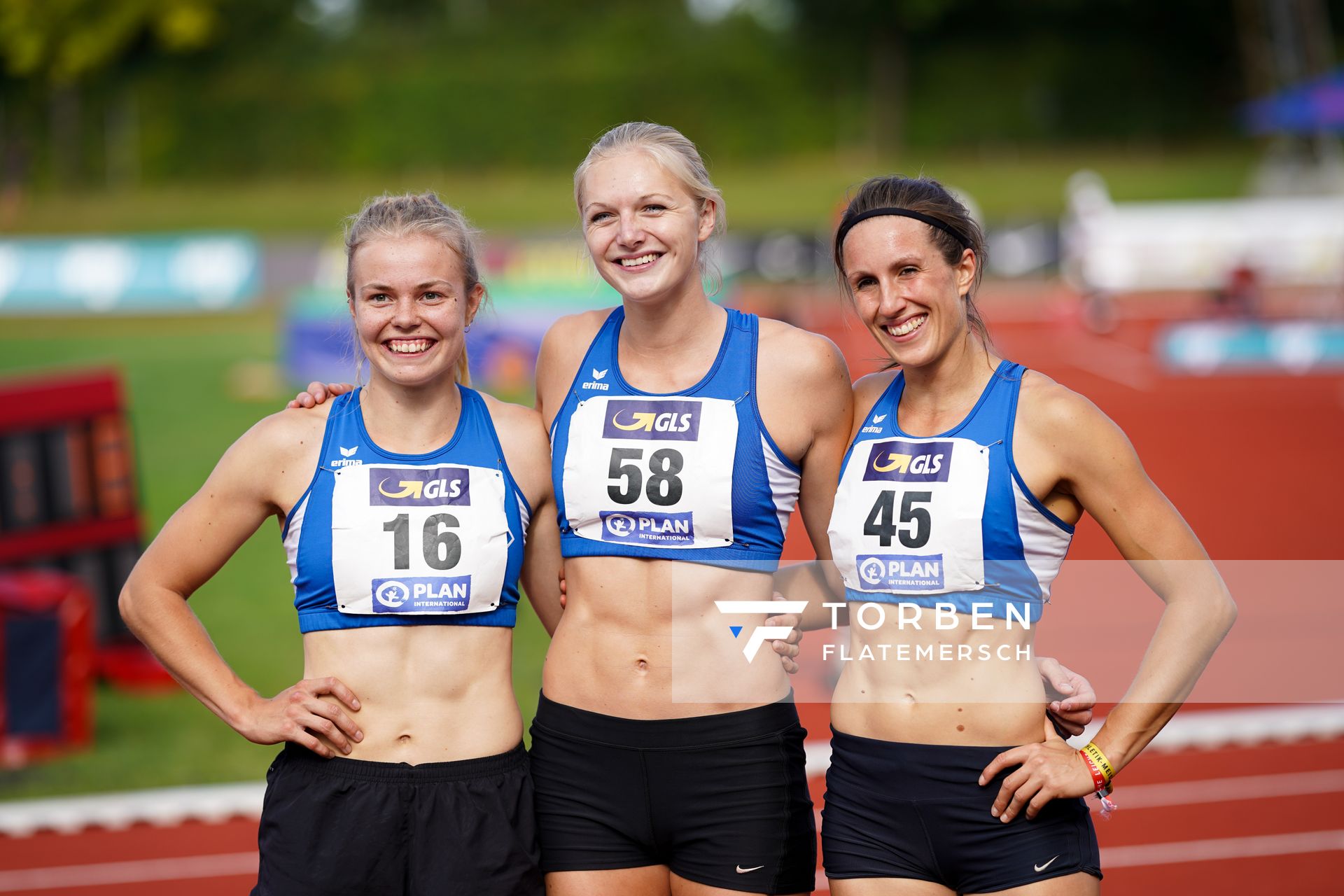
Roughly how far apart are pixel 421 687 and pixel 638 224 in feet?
3.39

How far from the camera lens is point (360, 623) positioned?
2.76 meters

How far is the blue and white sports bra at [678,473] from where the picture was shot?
2.84m

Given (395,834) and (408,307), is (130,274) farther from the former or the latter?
(395,834)

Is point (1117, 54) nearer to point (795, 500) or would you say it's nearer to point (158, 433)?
point (158, 433)

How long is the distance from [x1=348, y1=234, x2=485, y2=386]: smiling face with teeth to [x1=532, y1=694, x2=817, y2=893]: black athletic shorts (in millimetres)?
809

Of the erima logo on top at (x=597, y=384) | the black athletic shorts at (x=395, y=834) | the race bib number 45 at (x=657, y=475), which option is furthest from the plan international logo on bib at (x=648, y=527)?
the black athletic shorts at (x=395, y=834)

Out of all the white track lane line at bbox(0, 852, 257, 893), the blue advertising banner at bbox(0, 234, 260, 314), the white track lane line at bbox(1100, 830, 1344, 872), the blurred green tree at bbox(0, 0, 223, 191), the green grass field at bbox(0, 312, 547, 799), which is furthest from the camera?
the blurred green tree at bbox(0, 0, 223, 191)

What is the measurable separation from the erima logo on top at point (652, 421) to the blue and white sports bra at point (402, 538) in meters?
0.26

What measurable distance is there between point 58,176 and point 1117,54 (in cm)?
2673

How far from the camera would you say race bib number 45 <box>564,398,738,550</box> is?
2840mm

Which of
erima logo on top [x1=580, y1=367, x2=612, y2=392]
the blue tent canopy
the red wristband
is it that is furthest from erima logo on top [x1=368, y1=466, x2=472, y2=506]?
the blue tent canopy

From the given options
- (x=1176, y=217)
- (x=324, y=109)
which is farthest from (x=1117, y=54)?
(x=324, y=109)

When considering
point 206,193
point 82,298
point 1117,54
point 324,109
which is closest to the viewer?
point 82,298

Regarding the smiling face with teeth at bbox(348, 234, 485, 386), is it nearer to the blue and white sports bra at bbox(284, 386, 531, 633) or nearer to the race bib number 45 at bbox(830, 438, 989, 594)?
the blue and white sports bra at bbox(284, 386, 531, 633)
